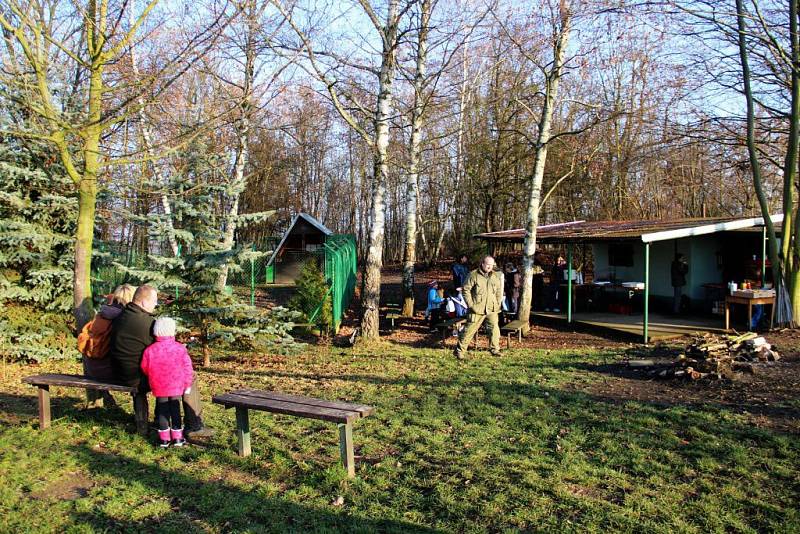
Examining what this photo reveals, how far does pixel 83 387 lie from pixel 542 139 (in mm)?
10756

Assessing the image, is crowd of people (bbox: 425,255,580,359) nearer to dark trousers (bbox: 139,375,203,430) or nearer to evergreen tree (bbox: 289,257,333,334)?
evergreen tree (bbox: 289,257,333,334)

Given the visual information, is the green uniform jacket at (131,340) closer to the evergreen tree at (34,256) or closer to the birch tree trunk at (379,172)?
the evergreen tree at (34,256)

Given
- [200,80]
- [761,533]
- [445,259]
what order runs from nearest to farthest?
1. [761,533]
2. [200,80]
3. [445,259]

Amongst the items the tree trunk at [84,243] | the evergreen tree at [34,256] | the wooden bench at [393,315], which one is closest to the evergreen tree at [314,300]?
the wooden bench at [393,315]

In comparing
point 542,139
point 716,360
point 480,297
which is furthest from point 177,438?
point 542,139

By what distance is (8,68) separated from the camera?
742 cm

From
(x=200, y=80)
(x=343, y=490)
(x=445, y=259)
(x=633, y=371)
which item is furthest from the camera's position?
(x=445, y=259)

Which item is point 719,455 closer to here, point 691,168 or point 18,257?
point 18,257

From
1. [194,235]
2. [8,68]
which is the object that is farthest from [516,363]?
[8,68]

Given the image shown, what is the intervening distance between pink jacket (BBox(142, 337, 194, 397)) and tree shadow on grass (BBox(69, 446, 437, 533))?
2.81 feet

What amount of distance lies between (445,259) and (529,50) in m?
20.5

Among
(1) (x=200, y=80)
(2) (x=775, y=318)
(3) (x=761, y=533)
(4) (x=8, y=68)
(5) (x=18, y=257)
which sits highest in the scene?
(1) (x=200, y=80)

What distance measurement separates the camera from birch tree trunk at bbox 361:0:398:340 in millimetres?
11344

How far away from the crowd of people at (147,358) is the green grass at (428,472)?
12.8 inches
